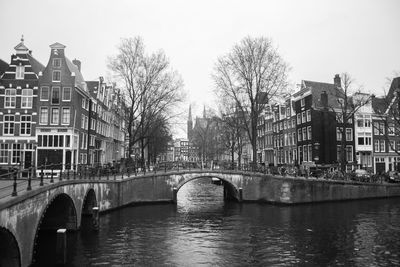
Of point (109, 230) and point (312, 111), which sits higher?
point (312, 111)

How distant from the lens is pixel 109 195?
28.9 metres

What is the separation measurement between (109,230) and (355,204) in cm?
2435

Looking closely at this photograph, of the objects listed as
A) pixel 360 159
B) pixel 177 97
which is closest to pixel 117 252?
pixel 177 97

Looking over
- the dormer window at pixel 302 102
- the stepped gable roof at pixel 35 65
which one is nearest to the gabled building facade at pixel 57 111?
the stepped gable roof at pixel 35 65

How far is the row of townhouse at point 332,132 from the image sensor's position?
50.1 meters

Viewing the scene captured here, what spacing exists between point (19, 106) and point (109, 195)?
1659 centimetres

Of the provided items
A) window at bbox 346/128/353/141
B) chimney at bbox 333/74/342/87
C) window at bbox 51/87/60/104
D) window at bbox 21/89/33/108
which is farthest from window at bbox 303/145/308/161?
window at bbox 21/89/33/108

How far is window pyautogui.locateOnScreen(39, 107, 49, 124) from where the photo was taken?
37781 millimetres

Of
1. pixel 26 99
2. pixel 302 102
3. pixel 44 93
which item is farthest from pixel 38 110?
pixel 302 102

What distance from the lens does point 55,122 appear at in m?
37.9

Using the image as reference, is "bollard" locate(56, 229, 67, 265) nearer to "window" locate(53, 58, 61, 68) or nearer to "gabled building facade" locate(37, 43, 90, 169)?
"gabled building facade" locate(37, 43, 90, 169)

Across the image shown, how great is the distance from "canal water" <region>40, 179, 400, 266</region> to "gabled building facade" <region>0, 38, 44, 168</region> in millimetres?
14651

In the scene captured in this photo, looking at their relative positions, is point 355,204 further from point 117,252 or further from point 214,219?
point 117,252

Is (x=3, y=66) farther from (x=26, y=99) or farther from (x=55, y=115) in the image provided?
(x=55, y=115)
